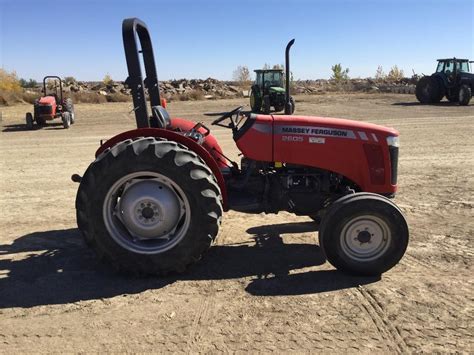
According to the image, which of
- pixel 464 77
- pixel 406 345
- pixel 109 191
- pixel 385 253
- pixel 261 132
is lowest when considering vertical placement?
pixel 406 345

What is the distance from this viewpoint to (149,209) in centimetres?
388

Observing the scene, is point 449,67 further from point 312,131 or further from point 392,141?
point 312,131

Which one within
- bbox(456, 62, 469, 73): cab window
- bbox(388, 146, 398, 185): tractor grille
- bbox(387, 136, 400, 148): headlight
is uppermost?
bbox(456, 62, 469, 73): cab window

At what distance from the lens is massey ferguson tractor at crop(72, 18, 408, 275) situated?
12.3ft

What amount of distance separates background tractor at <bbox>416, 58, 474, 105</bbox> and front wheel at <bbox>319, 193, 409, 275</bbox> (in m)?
→ 23.2

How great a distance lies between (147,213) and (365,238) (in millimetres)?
1840

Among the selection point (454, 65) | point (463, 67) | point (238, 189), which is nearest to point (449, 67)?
point (454, 65)

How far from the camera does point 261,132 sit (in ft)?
13.6

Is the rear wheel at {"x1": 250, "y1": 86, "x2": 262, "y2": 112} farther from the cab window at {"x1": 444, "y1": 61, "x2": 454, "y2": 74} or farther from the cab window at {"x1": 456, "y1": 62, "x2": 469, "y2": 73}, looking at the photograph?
the cab window at {"x1": 456, "y1": 62, "x2": 469, "y2": 73}

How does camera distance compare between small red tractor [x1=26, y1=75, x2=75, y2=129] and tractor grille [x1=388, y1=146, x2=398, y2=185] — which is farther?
small red tractor [x1=26, y1=75, x2=75, y2=129]

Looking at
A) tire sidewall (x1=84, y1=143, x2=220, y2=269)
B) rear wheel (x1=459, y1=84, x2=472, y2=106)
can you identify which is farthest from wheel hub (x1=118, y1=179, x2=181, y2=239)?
rear wheel (x1=459, y1=84, x2=472, y2=106)

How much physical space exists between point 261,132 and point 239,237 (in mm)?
1320

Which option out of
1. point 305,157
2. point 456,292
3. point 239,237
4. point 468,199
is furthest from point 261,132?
point 468,199

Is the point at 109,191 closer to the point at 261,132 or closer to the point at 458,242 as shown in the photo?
the point at 261,132
